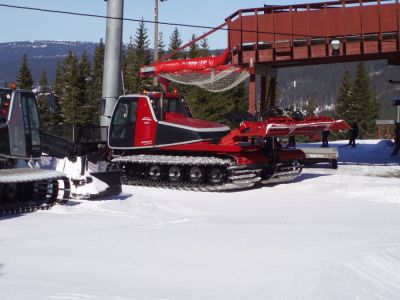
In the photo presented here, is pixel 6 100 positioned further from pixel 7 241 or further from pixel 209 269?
pixel 209 269

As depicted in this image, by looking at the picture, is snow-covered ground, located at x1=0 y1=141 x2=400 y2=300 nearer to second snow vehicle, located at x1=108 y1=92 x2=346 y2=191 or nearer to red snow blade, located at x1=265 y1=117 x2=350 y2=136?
second snow vehicle, located at x1=108 y1=92 x2=346 y2=191

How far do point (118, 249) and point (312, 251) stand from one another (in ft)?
8.45

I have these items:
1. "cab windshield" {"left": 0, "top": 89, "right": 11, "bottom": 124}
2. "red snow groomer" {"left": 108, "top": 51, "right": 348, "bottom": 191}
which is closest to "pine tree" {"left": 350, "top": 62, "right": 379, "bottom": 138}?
"red snow groomer" {"left": 108, "top": 51, "right": 348, "bottom": 191}

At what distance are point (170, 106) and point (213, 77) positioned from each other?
12.5ft

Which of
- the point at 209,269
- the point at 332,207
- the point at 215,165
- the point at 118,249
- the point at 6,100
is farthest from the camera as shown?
the point at 215,165

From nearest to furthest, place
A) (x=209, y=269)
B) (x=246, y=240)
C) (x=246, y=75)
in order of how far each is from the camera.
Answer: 1. (x=209, y=269)
2. (x=246, y=240)
3. (x=246, y=75)

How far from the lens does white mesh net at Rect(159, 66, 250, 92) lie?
19016 mm

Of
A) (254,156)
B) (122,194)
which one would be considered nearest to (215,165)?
(254,156)

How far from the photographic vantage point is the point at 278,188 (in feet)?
50.4

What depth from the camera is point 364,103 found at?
70062mm

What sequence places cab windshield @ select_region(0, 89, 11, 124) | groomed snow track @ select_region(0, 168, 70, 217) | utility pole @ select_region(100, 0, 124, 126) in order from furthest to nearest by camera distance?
utility pole @ select_region(100, 0, 124, 126) < cab windshield @ select_region(0, 89, 11, 124) < groomed snow track @ select_region(0, 168, 70, 217)

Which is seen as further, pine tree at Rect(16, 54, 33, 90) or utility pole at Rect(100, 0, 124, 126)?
pine tree at Rect(16, 54, 33, 90)

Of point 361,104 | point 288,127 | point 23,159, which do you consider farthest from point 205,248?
point 361,104

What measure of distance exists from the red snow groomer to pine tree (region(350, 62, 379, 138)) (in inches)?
2189
